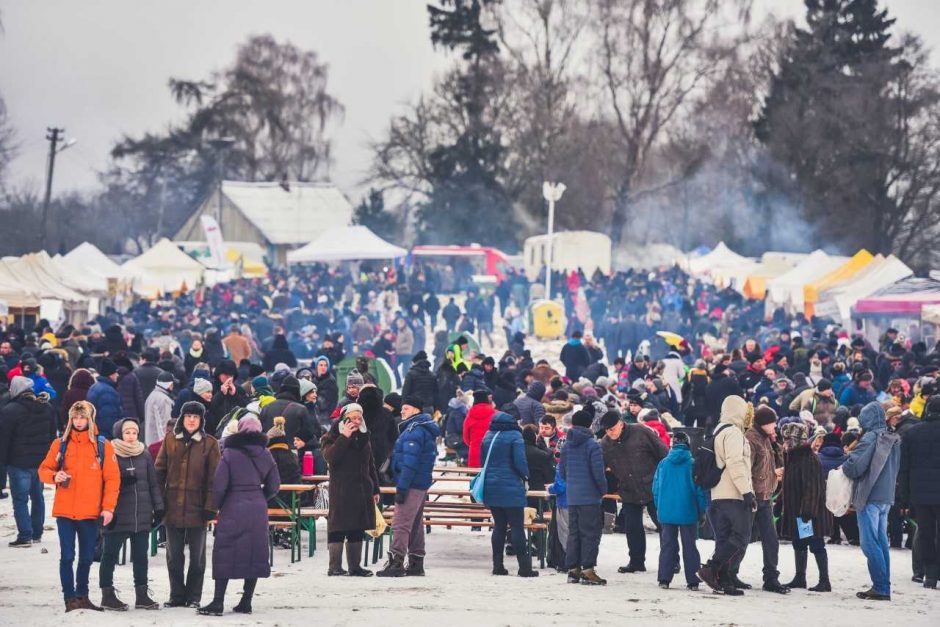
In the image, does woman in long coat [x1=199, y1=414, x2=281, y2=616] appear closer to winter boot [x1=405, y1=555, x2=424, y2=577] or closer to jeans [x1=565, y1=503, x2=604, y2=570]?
winter boot [x1=405, y1=555, x2=424, y2=577]

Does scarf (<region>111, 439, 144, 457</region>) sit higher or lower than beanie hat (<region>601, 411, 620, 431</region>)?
lower

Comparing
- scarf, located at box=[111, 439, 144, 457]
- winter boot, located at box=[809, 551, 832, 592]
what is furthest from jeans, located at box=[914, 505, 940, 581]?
scarf, located at box=[111, 439, 144, 457]

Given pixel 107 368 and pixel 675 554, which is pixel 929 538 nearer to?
pixel 675 554

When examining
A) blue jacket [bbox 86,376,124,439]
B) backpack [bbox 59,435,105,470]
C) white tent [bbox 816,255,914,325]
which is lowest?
backpack [bbox 59,435,105,470]

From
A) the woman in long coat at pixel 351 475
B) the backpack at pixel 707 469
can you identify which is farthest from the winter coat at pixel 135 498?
the backpack at pixel 707 469

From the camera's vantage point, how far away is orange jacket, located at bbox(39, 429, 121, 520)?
9.59 metres

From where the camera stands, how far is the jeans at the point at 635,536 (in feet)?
38.6

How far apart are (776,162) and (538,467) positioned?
5077 cm

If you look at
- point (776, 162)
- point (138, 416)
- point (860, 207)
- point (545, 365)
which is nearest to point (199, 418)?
point (138, 416)

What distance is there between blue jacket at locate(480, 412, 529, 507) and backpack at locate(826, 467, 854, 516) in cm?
209

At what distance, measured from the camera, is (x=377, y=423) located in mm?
12172

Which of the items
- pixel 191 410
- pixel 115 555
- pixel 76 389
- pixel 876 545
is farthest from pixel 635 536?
pixel 76 389

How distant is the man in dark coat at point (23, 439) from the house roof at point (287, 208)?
64.0 meters

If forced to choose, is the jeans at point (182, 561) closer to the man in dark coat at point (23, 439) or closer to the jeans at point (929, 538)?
the man in dark coat at point (23, 439)
